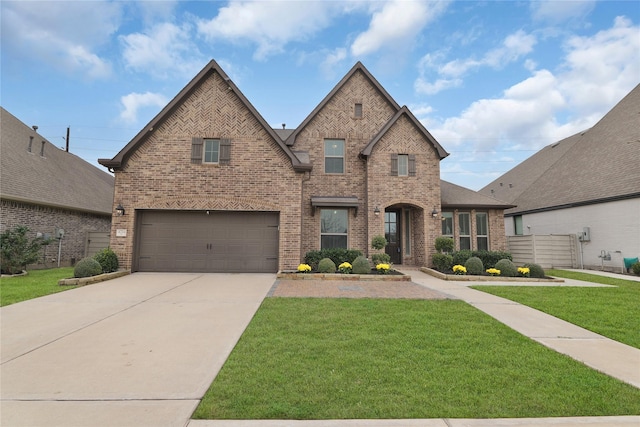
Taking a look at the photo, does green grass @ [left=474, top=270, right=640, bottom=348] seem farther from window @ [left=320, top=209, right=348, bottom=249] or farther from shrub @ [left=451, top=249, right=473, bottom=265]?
window @ [left=320, top=209, right=348, bottom=249]

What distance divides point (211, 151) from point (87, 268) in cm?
614

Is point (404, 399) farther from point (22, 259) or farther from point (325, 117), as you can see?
point (22, 259)

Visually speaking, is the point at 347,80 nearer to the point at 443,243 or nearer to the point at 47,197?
Answer: the point at 443,243

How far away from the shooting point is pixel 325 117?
50.5 ft

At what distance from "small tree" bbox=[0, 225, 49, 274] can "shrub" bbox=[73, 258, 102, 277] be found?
421 cm

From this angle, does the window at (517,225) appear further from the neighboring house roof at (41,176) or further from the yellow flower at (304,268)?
the neighboring house roof at (41,176)

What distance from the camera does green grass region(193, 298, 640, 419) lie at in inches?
109

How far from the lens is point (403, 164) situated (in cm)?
1470

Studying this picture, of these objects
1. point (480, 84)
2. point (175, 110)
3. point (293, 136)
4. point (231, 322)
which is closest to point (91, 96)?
point (175, 110)

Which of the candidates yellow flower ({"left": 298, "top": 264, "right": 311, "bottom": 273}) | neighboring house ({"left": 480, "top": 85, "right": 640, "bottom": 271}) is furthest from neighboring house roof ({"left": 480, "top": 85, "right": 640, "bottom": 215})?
yellow flower ({"left": 298, "top": 264, "right": 311, "bottom": 273})

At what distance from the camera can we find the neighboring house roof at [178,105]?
472 inches

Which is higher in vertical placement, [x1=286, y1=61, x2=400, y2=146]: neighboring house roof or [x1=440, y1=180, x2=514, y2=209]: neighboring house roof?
[x1=286, y1=61, x2=400, y2=146]: neighboring house roof

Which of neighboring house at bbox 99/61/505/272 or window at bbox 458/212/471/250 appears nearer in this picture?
neighboring house at bbox 99/61/505/272

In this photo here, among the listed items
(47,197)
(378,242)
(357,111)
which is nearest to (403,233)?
(378,242)
